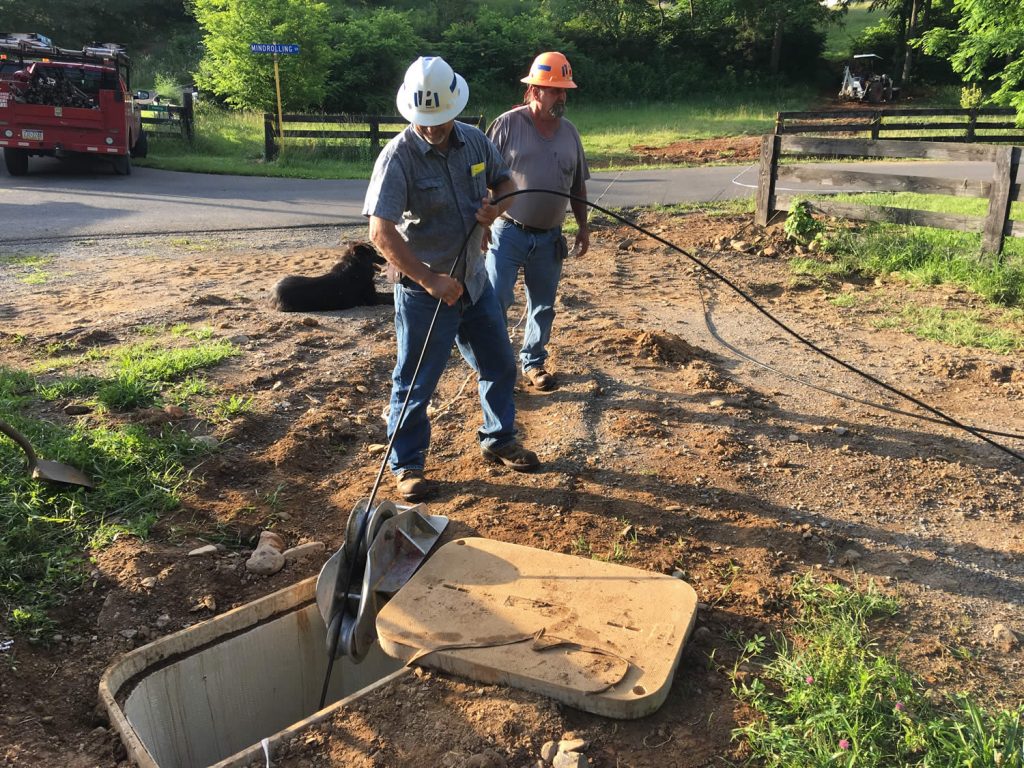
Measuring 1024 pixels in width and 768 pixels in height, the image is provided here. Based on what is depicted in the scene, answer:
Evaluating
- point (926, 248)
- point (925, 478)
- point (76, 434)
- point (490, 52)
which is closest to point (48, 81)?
point (76, 434)

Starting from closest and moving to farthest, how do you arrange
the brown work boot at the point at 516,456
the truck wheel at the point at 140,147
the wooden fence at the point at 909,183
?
the brown work boot at the point at 516,456 < the wooden fence at the point at 909,183 < the truck wheel at the point at 140,147

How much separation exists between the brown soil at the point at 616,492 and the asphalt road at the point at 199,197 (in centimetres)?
374

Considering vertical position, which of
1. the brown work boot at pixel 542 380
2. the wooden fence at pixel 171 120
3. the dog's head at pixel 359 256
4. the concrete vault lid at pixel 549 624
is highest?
the wooden fence at pixel 171 120

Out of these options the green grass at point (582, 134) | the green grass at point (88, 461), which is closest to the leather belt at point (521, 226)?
the green grass at point (88, 461)

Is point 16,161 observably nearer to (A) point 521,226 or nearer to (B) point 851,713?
(A) point 521,226

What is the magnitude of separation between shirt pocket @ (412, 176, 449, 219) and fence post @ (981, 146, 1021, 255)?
22.6 ft

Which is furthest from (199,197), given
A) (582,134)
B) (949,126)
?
(949,126)

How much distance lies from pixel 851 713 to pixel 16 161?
53.8ft

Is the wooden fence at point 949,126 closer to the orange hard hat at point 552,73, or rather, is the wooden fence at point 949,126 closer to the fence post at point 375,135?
the fence post at point 375,135

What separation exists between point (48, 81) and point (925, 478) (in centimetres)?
1532

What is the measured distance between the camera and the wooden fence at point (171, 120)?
64.2ft

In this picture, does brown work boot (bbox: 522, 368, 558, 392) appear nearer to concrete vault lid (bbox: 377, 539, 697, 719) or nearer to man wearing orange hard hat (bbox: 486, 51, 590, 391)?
man wearing orange hard hat (bbox: 486, 51, 590, 391)

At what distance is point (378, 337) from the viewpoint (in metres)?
6.68

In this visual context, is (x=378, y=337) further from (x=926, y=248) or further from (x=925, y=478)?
(x=926, y=248)
